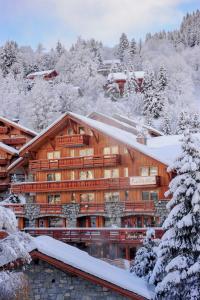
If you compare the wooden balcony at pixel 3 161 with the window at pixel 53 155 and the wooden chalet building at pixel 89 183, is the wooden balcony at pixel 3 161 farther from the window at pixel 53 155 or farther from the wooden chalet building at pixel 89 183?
the window at pixel 53 155

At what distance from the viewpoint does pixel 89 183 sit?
41781mm

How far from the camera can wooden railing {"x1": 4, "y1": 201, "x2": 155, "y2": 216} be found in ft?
127

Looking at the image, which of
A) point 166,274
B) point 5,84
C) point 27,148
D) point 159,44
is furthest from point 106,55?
point 166,274

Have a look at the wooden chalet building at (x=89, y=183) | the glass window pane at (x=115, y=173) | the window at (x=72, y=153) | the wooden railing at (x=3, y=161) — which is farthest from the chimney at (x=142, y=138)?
the wooden railing at (x=3, y=161)

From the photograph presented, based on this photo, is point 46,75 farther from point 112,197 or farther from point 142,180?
point 142,180

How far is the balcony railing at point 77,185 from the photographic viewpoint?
40.2 metres

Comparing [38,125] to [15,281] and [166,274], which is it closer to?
[166,274]

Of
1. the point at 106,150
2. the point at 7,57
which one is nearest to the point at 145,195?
the point at 106,150

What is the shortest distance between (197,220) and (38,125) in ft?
198

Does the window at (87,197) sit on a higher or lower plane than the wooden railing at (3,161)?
lower

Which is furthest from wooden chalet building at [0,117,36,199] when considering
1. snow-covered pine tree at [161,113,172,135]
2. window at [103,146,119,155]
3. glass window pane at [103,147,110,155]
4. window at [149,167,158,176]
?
snow-covered pine tree at [161,113,172,135]

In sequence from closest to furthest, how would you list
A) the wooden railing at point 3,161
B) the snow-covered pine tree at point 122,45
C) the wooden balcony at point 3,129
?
1. the wooden railing at point 3,161
2. the wooden balcony at point 3,129
3. the snow-covered pine tree at point 122,45

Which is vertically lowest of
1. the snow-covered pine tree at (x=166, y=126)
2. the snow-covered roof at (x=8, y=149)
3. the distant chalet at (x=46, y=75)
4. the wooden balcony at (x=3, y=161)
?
the wooden balcony at (x=3, y=161)

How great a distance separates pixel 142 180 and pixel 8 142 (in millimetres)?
25312
